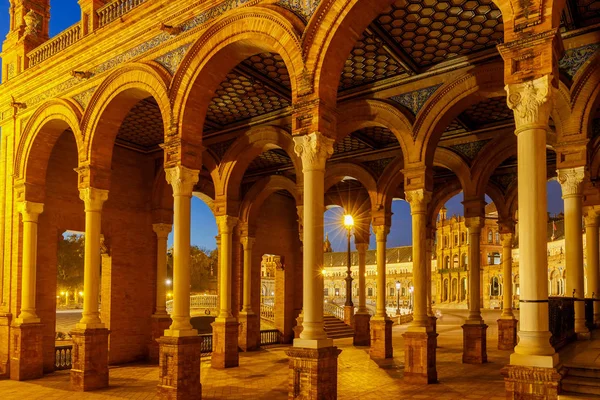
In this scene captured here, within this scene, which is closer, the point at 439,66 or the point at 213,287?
the point at 439,66

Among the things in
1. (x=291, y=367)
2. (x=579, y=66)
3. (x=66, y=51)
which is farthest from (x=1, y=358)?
(x=579, y=66)

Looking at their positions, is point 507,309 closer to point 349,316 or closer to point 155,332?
point 349,316

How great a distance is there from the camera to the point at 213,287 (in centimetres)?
5178

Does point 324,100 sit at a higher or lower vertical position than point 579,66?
lower

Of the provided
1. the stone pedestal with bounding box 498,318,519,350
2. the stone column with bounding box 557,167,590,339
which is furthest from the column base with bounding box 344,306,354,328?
the stone column with bounding box 557,167,590,339

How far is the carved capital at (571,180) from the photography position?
10969 mm

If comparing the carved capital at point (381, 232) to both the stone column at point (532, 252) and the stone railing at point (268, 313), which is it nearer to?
the stone railing at point (268, 313)

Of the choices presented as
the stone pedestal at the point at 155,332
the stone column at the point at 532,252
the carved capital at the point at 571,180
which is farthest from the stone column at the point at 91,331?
the carved capital at the point at 571,180

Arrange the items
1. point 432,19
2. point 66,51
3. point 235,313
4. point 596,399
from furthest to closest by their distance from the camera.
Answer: point 235,313 < point 66,51 < point 432,19 < point 596,399

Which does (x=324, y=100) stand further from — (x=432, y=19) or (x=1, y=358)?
(x=1, y=358)

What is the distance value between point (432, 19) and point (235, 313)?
1374 cm

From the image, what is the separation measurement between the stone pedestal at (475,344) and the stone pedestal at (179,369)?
25.8 feet

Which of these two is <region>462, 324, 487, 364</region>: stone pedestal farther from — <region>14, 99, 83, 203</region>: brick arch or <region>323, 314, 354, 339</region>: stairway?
<region>14, 99, 83, 203</region>: brick arch

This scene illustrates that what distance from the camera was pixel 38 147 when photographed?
14.9 meters
